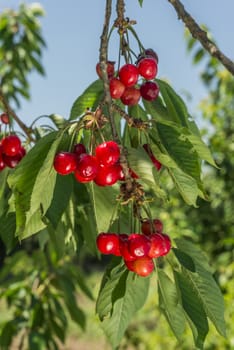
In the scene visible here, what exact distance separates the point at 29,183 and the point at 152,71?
37cm

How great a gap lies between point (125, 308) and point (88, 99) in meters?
0.47

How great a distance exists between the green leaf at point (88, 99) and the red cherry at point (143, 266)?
40 centimetres

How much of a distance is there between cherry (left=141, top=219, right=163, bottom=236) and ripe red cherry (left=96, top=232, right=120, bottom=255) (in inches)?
2.6

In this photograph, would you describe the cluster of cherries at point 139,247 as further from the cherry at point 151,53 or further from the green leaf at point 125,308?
the cherry at point 151,53

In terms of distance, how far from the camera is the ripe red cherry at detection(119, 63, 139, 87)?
119cm

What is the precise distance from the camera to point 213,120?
17.0 ft

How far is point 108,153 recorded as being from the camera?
103cm

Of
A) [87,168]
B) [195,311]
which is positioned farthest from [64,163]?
[195,311]

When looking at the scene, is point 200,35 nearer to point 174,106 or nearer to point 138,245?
point 174,106

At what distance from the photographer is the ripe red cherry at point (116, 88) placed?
1.17m

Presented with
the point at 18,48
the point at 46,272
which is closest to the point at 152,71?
the point at 46,272

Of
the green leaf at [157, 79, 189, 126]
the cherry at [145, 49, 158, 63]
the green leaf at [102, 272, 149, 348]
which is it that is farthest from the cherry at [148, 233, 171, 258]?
the cherry at [145, 49, 158, 63]

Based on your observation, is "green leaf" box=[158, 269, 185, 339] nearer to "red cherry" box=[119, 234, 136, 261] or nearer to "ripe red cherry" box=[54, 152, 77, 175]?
"red cherry" box=[119, 234, 136, 261]

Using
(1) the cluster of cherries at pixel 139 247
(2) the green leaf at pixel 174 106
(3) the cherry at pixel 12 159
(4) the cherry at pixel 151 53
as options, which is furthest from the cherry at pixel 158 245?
(3) the cherry at pixel 12 159
